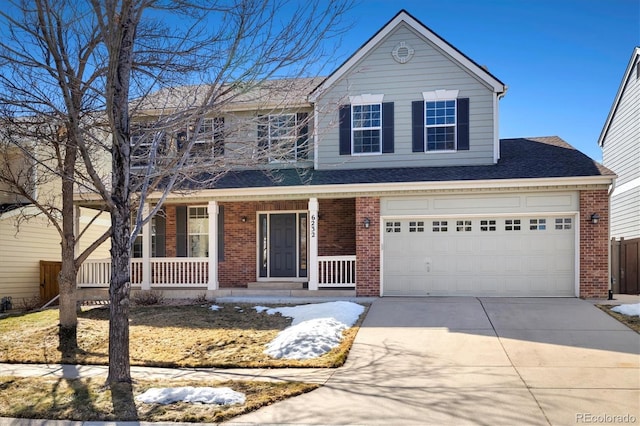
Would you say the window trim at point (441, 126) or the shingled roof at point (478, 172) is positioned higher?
the window trim at point (441, 126)

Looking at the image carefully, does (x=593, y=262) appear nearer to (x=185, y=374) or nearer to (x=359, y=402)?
(x=359, y=402)

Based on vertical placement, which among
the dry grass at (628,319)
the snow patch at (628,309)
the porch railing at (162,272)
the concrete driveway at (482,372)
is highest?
the porch railing at (162,272)

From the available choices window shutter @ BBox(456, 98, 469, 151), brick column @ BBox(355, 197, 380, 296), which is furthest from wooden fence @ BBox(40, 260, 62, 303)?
window shutter @ BBox(456, 98, 469, 151)

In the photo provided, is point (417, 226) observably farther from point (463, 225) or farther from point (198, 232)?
point (198, 232)

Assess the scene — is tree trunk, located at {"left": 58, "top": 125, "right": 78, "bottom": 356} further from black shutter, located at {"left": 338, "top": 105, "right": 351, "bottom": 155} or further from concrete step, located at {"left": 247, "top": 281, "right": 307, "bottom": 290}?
black shutter, located at {"left": 338, "top": 105, "right": 351, "bottom": 155}

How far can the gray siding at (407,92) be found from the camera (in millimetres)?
15008

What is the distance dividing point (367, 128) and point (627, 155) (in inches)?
423

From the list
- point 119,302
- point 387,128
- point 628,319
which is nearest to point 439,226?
point 387,128

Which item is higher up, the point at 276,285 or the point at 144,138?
the point at 144,138

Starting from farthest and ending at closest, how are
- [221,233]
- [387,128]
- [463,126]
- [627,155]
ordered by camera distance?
[627,155]
[221,233]
[387,128]
[463,126]

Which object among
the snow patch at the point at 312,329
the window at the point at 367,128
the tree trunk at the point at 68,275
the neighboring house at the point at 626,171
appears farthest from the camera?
the neighboring house at the point at 626,171

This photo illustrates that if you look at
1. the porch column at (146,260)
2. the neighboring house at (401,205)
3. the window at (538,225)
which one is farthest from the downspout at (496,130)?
the porch column at (146,260)

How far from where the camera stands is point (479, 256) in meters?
13.8
